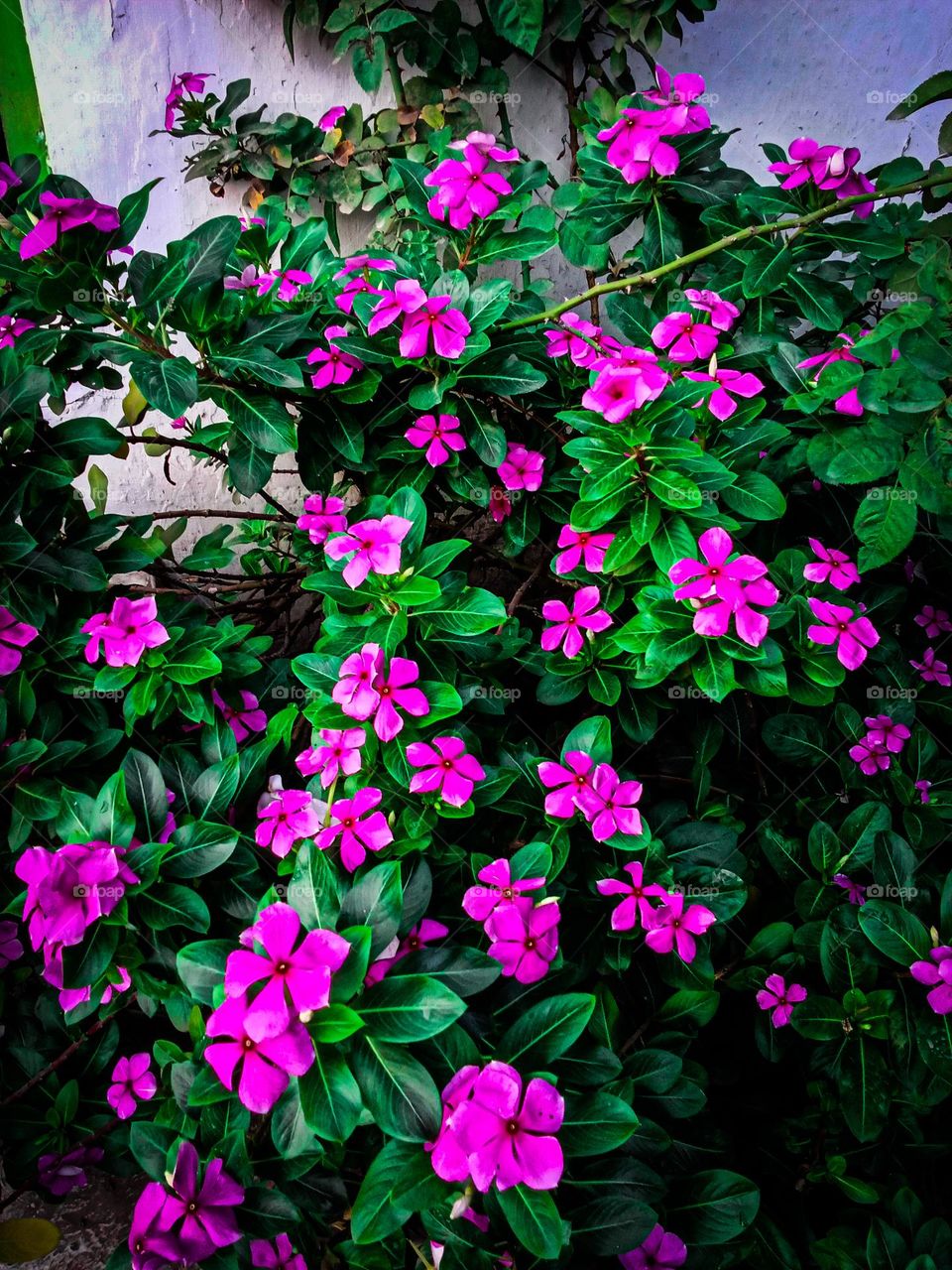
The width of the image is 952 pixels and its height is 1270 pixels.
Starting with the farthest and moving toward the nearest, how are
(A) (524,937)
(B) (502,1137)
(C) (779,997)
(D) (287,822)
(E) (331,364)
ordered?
(E) (331,364), (C) (779,997), (D) (287,822), (A) (524,937), (B) (502,1137)

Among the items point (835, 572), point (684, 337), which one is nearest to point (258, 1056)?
point (835, 572)

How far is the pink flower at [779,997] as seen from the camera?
1418 mm

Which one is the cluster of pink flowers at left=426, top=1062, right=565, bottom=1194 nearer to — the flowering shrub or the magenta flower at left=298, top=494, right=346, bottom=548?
the flowering shrub

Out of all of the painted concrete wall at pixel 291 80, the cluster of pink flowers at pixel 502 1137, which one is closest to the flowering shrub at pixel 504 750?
the cluster of pink flowers at pixel 502 1137

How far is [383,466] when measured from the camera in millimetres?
1697

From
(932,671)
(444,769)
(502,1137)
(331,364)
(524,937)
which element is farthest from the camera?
(932,671)

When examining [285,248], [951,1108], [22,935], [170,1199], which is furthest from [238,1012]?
[285,248]

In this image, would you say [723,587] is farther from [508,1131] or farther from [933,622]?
[933,622]

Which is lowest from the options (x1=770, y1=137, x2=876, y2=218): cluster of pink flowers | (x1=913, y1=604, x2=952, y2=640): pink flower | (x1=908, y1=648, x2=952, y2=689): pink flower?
(x1=908, y1=648, x2=952, y2=689): pink flower

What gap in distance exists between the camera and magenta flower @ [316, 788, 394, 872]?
46.4 inches

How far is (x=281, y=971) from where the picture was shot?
34.5 inches

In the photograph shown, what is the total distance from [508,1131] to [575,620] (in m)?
0.80

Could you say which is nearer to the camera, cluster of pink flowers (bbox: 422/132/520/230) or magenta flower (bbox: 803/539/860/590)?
magenta flower (bbox: 803/539/860/590)

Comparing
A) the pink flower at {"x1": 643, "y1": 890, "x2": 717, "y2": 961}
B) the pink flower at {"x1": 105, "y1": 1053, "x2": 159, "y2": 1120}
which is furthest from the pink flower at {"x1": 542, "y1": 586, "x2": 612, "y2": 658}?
the pink flower at {"x1": 105, "y1": 1053, "x2": 159, "y2": 1120}
